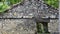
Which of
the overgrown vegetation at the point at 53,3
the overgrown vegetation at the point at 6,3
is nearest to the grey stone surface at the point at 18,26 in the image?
the overgrown vegetation at the point at 6,3

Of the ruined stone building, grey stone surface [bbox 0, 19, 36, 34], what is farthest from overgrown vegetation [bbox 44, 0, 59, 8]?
grey stone surface [bbox 0, 19, 36, 34]

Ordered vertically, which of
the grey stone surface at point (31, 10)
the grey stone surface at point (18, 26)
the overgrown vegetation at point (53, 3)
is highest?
the overgrown vegetation at point (53, 3)

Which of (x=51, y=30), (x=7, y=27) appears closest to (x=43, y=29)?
(x=51, y=30)

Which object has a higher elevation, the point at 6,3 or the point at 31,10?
the point at 6,3

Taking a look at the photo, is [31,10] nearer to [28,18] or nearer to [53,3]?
[28,18]

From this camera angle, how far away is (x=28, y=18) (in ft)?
13.7

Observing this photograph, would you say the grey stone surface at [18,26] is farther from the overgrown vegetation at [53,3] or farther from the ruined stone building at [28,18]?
the overgrown vegetation at [53,3]

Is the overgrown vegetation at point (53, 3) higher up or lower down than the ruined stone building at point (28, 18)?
higher up

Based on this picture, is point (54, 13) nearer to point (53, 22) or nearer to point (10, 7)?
point (53, 22)

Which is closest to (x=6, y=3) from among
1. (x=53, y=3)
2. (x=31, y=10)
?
(x=31, y=10)

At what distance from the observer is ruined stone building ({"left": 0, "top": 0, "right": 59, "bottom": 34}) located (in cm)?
418

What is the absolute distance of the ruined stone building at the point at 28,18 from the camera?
4.18 m

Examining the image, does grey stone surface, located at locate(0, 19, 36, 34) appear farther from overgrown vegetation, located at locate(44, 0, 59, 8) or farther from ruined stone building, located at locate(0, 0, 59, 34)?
overgrown vegetation, located at locate(44, 0, 59, 8)

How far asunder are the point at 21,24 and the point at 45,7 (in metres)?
0.36
